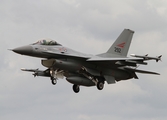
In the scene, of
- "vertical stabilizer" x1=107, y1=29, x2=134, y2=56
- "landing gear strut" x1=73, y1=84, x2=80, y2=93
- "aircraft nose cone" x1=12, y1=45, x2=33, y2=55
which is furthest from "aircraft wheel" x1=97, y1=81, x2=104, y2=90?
"aircraft nose cone" x1=12, y1=45, x2=33, y2=55

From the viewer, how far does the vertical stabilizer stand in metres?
49.3

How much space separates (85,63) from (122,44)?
5119mm

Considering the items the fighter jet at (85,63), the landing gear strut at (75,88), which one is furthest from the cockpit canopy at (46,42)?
the landing gear strut at (75,88)

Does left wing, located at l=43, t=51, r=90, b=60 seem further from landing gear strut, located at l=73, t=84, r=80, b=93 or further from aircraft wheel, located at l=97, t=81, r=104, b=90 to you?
landing gear strut, located at l=73, t=84, r=80, b=93

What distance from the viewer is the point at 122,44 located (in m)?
49.5

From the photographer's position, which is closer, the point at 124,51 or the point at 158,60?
the point at 158,60

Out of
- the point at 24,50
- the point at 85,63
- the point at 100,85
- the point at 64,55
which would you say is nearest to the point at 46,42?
the point at 64,55

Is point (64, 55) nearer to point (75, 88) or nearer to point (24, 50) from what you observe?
point (24, 50)

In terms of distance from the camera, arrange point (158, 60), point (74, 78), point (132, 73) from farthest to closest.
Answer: point (132, 73) < point (74, 78) < point (158, 60)

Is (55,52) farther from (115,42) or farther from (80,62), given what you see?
(115,42)

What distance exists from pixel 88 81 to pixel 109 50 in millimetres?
4055

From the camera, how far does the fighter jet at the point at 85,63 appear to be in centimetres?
4406

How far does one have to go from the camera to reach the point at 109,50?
49.2 meters

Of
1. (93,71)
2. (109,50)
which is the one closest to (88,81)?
(93,71)
